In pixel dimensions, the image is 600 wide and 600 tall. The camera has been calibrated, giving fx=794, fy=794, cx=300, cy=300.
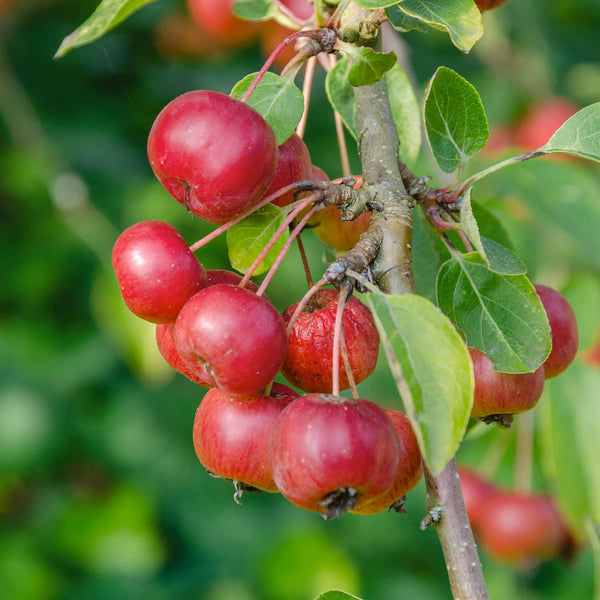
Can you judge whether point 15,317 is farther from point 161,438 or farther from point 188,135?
point 188,135

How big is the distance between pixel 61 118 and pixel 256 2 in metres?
1.66

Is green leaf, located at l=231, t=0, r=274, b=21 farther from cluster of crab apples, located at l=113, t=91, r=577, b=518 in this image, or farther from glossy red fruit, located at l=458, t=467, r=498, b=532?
glossy red fruit, located at l=458, t=467, r=498, b=532

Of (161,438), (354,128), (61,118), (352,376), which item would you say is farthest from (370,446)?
(61,118)

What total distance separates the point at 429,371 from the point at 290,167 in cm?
30

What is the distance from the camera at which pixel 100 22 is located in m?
0.90

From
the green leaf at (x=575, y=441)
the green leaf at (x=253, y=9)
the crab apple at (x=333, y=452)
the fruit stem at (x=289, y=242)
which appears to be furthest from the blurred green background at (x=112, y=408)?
the crab apple at (x=333, y=452)

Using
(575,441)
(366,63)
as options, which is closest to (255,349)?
(366,63)

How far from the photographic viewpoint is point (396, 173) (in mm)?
917

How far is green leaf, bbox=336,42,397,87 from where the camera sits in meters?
0.85

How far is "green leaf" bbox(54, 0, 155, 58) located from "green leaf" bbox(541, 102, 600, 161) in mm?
510

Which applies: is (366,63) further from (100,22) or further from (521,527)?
(521,527)

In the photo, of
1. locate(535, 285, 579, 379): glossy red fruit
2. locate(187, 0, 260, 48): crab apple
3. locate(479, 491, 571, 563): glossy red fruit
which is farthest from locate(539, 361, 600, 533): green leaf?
locate(187, 0, 260, 48): crab apple

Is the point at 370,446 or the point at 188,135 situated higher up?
the point at 188,135

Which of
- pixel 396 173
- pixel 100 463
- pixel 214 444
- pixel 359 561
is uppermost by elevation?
pixel 396 173
